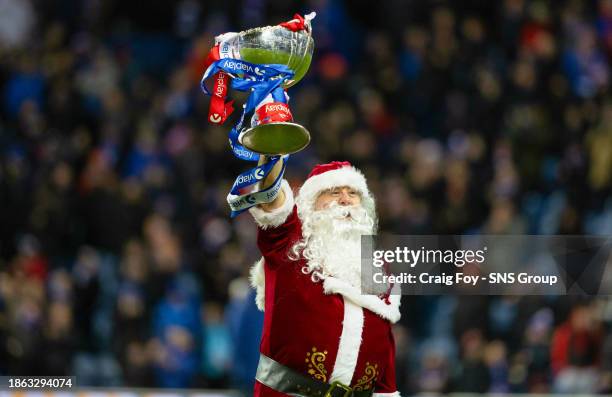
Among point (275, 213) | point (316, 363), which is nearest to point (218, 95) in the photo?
point (275, 213)

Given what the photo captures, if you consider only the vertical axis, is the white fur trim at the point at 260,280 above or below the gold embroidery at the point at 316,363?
above

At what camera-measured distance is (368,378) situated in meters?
6.69

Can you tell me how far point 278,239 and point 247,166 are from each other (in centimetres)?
685

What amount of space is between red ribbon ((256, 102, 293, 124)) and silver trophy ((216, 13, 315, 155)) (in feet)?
0.07

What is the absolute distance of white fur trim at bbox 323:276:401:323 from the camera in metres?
6.66

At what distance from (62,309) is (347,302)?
588 centimetres

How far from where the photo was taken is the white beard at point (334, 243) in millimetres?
6699

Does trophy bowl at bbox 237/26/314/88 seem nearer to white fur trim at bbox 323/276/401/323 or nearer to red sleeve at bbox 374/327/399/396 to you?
white fur trim at bbox 323/276/401/323

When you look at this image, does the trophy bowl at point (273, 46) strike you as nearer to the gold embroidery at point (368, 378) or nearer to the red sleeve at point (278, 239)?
the red sleeve at point (278, 239)

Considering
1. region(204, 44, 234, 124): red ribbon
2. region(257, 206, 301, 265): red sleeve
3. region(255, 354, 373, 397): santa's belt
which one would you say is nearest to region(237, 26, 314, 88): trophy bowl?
region(204, 44, 234, 124): red ribbon

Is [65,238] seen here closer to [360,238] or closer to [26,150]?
[26,150]

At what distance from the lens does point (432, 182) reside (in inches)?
500

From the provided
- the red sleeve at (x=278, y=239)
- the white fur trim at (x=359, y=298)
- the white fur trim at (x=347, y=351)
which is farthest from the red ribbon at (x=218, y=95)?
the white fur trim at (x=347, y=351)

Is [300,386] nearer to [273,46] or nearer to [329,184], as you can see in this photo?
[329,184]
